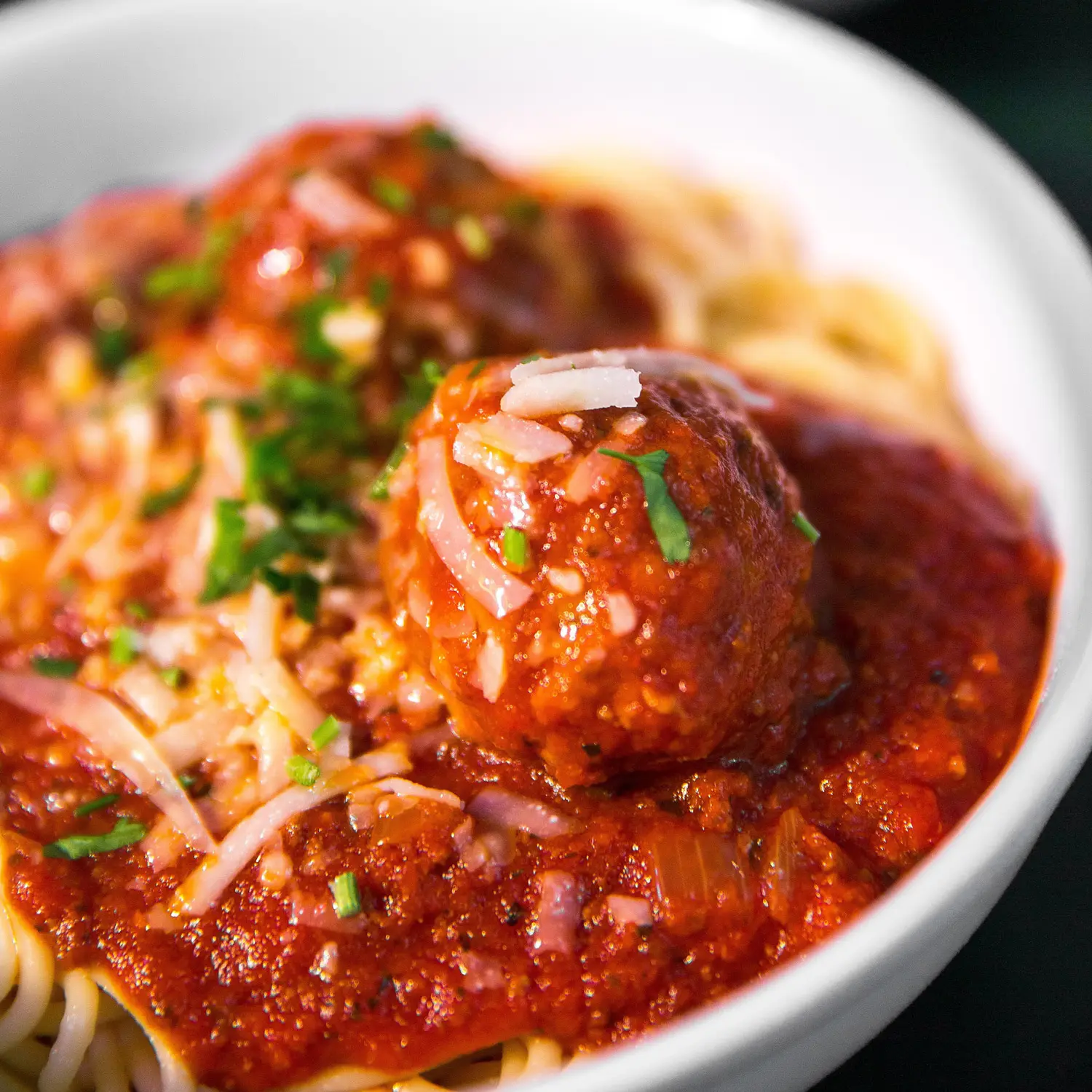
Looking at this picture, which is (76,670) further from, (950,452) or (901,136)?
(901,136)

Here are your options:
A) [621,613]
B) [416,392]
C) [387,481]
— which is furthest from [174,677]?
[621,613]

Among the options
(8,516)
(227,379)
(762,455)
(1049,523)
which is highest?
(762,455)

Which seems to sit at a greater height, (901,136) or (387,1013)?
(901,136)

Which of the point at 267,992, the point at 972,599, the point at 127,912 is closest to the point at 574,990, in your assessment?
the point at 267,992

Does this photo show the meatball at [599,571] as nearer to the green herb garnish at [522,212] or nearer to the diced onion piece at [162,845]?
the diced onion piece at [162,845]

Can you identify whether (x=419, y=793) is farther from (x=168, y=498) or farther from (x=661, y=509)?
(x=168, y=498)

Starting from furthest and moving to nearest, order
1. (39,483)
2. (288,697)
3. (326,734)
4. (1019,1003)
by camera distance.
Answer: (39,483)
(1019,1003)
(288,697)
(326,734)
